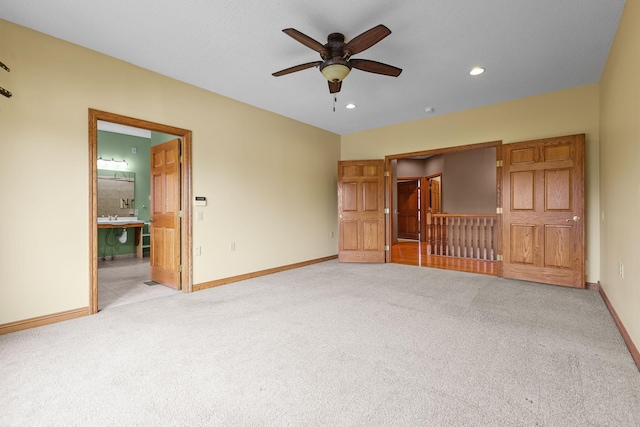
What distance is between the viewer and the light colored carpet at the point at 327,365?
62.9 inches

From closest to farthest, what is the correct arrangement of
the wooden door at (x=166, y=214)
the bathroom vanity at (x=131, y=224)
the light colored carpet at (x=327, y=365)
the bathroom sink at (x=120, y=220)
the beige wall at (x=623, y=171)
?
the light colored carpet at (x=327, y=365)
the beige wall at (x=623, y=171)
the wooden door at (x=166, y=214)
the bathroom vanity at (x=131, y=224)
the bathroom sink at (x=120, y=220)

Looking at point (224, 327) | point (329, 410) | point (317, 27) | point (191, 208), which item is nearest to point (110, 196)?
point (191, 208)

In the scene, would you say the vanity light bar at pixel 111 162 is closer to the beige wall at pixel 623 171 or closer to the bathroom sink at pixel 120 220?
the bathroom sink at pixel 120 220

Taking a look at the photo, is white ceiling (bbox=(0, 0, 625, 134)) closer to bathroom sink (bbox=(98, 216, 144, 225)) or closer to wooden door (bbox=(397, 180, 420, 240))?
bathroom sink (bbox=(98, 216, 144, 225))

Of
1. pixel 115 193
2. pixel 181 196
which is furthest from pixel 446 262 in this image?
pixel 115 193

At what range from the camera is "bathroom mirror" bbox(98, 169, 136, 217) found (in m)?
6.62

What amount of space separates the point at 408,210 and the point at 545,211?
271 inches

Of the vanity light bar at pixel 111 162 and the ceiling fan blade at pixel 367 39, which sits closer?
the ceiling fan blade at pixel 367 39

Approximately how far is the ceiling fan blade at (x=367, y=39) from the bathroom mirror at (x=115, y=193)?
6362 millimetres

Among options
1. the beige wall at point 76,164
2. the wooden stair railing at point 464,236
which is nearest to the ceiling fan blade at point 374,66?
the beige wall at point 76,164

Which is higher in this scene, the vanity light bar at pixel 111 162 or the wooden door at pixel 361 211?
the vanity light bar at pixel 111 162

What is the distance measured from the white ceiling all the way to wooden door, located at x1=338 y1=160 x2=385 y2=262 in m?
1.93

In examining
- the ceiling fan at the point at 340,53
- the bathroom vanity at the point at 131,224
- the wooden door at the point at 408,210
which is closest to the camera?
the ceiling fan at the point at 340,53

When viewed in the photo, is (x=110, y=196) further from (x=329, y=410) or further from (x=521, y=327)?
(x=521, y=327)
